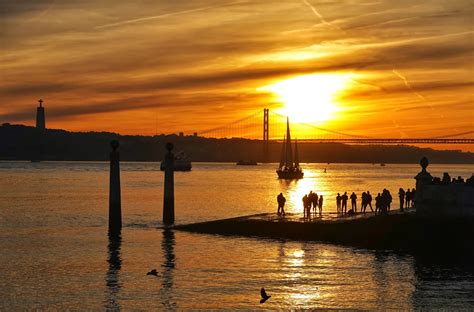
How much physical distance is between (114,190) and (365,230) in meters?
14.0

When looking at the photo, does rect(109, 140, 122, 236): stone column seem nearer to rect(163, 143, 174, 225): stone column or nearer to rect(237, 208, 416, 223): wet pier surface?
rect(163, 143, 174, 225): stone column

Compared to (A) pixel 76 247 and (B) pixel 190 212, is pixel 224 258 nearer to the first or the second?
(A) pixel 76 247

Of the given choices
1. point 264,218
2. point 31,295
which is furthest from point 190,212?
point 31,295

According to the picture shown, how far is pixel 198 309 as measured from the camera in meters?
25.6

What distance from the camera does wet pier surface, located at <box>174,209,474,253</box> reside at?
34.8 meters

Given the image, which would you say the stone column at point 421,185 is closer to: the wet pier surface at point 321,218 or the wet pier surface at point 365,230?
the wet pier surface at point 365,230

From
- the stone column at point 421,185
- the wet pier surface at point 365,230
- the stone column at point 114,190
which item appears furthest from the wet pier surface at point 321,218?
the stone column at point 114,190

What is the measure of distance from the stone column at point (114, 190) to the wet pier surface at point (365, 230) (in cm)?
444

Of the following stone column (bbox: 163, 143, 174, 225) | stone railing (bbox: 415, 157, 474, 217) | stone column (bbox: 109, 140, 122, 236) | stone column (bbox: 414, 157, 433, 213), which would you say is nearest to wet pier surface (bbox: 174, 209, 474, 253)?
stone railing (bbox: 415, 157, 474, 217)

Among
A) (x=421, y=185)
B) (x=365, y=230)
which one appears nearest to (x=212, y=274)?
(x=365, y=230)

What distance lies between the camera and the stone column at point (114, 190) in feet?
142

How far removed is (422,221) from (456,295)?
9475 millimetres

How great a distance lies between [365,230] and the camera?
1518 inches

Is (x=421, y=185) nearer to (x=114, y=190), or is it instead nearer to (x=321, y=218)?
(x=321, y=218)
